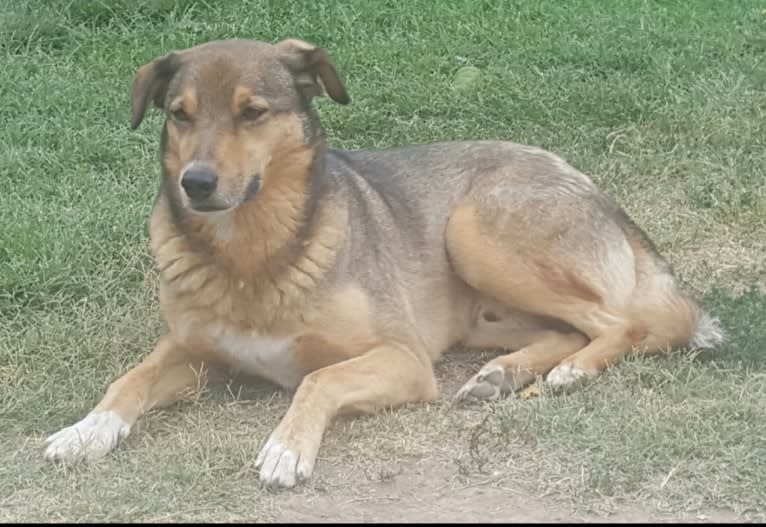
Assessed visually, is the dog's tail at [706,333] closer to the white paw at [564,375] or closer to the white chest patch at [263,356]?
the white paw at [564,375]

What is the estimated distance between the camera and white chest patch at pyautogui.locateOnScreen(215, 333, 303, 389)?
575cm

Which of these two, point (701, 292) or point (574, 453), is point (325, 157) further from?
point (701, 292)

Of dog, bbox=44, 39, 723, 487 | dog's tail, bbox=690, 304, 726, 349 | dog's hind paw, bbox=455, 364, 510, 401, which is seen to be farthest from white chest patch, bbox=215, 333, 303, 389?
dog's tail, bbox=690, 304, 726, 349

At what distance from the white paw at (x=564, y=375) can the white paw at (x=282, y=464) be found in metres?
1.27

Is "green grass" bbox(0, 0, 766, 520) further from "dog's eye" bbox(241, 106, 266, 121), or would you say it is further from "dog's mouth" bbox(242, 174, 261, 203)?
"dog's eye" bbox(241, 106, 266, 121)

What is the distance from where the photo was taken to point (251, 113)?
5.45 metres

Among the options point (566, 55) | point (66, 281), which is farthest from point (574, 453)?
point (566, 55)

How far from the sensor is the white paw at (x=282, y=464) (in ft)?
16.1

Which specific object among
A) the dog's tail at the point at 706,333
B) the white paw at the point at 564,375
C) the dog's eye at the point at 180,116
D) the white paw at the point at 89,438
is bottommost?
the white paw at the point at 564,375

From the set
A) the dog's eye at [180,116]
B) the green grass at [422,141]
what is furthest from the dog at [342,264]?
the green grass at [422,141]

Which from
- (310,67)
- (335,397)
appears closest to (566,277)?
(335,397)

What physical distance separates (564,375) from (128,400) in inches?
72.8

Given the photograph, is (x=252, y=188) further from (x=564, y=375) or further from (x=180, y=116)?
(x=564, y=375)

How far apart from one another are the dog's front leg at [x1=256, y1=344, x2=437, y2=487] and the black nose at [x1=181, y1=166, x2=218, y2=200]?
2.80ft
